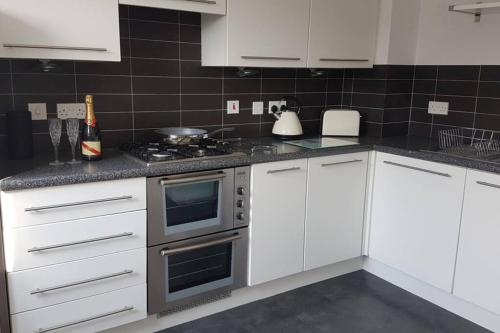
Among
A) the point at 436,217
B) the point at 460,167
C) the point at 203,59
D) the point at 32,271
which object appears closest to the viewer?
the point at 32,271

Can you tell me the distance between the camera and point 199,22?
2684 mm

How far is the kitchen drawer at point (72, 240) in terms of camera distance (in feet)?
6.02

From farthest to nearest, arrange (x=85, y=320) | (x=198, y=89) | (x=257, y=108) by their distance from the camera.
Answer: (x=257, y=108) → (x=198, y=89) → (x=85, y=320)

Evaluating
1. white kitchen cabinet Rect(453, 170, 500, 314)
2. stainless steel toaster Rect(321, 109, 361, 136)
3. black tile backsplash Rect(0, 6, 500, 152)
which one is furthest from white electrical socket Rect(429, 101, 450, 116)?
white kitchen cabinet Rect(453, 170, 500, 314)

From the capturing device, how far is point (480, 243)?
2.34m

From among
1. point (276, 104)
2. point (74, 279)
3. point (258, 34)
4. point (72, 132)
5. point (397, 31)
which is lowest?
point (74, 279)

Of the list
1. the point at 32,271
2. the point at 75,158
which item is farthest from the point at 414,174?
the point at 32,271

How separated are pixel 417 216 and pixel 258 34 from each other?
1398mm

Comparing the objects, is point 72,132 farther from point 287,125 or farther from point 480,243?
point 480,243

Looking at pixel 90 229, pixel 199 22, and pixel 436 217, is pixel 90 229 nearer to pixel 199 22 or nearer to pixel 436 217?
pixel 199 22

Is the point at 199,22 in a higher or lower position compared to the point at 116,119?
higher

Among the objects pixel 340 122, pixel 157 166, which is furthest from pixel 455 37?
pixel 157 166

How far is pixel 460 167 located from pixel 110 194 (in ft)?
5.82

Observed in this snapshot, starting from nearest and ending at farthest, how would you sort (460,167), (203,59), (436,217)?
(460,167), (436,217), (203,59)
